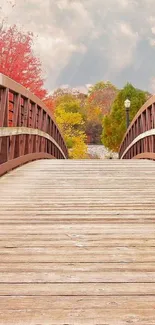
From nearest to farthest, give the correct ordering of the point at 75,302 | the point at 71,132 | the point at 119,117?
the point at 75,302, the point at 119,117, the point at 71,132

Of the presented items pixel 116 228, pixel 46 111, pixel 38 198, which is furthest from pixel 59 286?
pixel 46 111

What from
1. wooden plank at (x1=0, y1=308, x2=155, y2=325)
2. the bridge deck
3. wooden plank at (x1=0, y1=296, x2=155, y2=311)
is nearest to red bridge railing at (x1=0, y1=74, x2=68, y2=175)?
the bridge deck

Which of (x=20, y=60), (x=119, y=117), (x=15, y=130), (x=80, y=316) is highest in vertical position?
(x=20, y=60)

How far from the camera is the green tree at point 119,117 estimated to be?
38.2 meters

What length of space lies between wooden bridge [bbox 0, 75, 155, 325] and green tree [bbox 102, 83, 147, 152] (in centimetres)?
3154

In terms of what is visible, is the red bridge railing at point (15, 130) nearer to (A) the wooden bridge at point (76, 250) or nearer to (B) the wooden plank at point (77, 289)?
(A) the wooden bridge at point (76, 250)

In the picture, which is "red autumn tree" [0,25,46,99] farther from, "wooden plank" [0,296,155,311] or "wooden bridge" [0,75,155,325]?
"wooden plank" [0,296,155,311]

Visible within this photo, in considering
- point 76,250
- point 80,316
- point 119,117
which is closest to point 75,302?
point 80,316

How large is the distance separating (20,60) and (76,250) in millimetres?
20356

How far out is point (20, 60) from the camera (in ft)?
75.4

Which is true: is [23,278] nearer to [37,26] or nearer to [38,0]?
[37,26]

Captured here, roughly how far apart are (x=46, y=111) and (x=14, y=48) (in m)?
11.6

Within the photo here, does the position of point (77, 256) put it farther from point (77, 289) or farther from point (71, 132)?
point (71, 132)

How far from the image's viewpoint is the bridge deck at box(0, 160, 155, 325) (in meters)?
2.39
